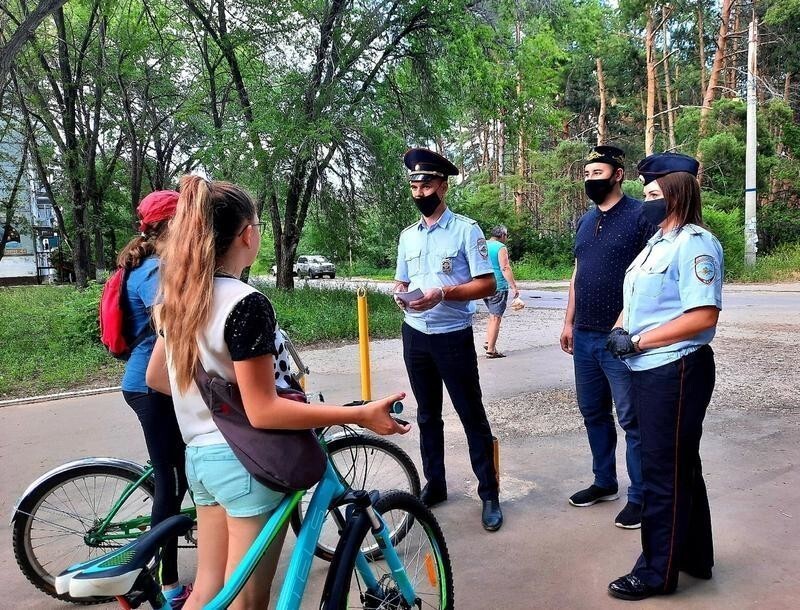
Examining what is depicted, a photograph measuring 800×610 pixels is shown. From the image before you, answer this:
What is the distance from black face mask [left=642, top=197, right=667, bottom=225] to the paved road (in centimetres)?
173

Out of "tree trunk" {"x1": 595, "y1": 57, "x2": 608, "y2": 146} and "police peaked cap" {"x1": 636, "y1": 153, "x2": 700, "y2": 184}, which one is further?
"tree trunk" {"x1": 595, "y1": 57, "x2": 608, "y2": 146}

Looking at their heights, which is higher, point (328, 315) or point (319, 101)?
point (319, 101)

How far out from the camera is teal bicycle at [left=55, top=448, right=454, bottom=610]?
1.52 metres

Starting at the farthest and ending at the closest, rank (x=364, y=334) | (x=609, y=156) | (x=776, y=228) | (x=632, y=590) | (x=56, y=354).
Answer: (x=776, y=228) < (x=56, y=354) < (x=364, y=334) < (x=609, y=156) < (x=632, y=590)

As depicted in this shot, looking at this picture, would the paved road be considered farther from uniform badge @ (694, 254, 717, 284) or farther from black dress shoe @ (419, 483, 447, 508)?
uniform badge @ (694, 254, 717, 284)

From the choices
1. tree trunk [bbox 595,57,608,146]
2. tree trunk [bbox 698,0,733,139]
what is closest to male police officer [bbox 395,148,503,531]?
tree trunk [bbox 698,0,733,139]

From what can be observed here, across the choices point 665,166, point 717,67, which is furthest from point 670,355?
point 717,67

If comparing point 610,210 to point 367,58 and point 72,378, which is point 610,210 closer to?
point 72,378

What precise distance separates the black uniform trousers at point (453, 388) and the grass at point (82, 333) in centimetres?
526

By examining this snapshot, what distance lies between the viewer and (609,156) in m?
3.60

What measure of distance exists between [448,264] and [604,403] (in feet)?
4.22

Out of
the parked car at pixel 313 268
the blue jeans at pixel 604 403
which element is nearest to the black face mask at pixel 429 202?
the blue jeans at pixel 604 403

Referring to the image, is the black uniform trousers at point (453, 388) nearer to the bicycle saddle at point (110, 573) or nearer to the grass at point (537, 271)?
the bicycle saddle at point (110, 573)

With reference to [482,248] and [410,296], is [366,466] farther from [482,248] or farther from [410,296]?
[482,248]
